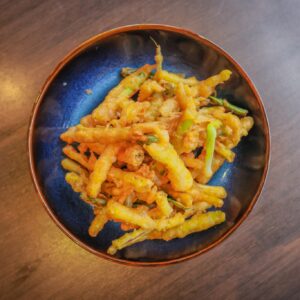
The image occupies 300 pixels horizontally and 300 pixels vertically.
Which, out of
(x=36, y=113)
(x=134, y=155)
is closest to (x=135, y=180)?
(x=134, y=155)

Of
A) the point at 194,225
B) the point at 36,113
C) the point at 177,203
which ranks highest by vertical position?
the point at 36,113

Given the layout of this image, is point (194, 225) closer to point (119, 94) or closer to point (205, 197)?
point (205, 197)

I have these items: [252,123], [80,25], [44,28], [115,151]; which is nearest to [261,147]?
[252,123]

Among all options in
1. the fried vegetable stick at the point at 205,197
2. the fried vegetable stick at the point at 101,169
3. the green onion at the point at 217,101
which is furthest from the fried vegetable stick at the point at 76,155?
the green onion at the point at 217,101

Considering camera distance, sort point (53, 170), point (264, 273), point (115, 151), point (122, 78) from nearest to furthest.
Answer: point (115, 151), point (53, 170), point (122, 78), point (264, 273)

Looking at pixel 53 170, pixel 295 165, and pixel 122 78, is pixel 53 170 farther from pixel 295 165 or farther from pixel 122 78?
pixel 295 165

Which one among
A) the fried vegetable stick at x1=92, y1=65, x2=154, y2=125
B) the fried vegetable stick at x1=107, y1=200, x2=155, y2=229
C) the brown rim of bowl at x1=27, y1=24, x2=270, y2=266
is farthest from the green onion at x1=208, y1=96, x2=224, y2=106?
the fried vegetable stick at x1=107, y1=200, x2=155, y2=229
